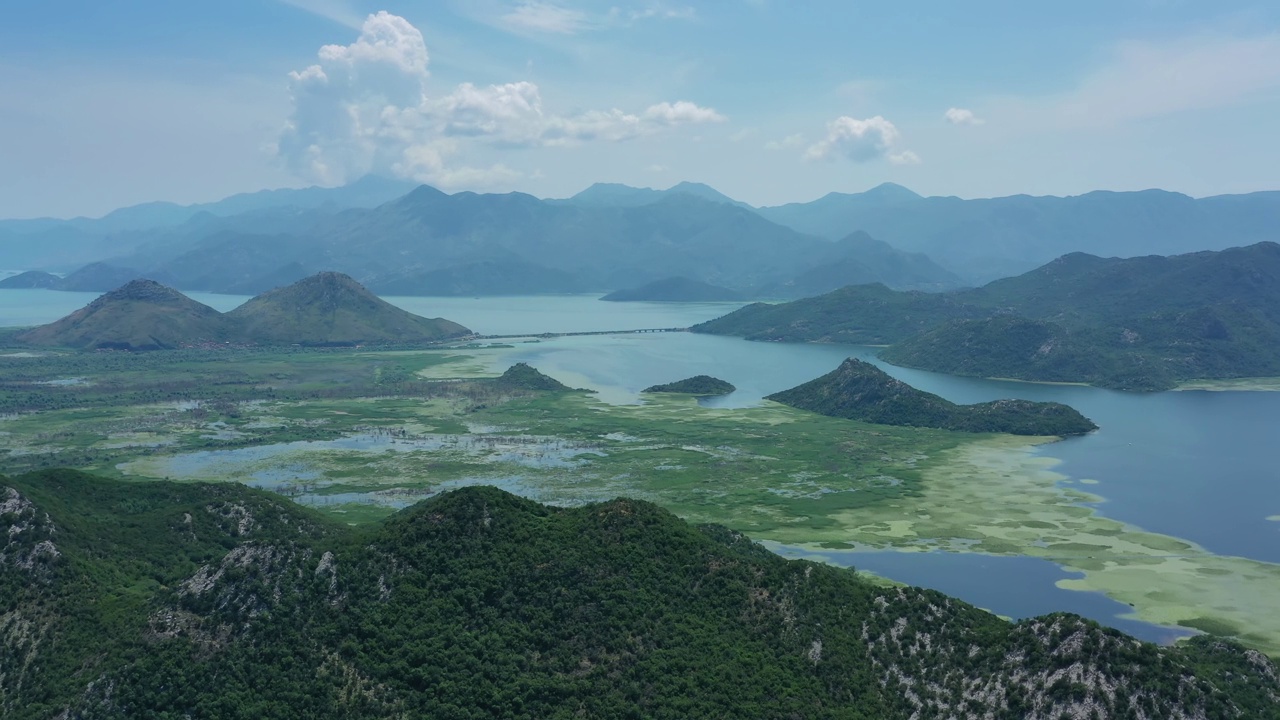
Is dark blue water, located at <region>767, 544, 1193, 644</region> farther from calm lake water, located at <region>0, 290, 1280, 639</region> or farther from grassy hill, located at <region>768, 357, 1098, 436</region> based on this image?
grassy hill, located at <region>768, 357, 1098, 436</region>

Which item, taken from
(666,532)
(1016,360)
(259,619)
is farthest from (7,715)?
(1016,360)

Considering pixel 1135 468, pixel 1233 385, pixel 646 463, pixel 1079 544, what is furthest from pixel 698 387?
pixel 1233 385

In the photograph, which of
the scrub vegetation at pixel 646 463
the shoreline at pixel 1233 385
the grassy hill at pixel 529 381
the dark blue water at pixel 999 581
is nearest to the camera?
the dark blue water at pixel 999 581

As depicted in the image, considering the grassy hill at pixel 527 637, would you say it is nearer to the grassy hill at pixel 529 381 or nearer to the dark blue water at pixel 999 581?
A: the dark blue water at pixel 999 581

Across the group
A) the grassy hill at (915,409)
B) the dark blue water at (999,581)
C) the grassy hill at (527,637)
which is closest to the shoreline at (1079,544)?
the dark blue water at (999,581)

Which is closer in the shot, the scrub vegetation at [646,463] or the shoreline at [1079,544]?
the shoreline at [1079,544]

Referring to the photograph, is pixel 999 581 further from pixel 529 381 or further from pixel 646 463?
pixel 529 381
